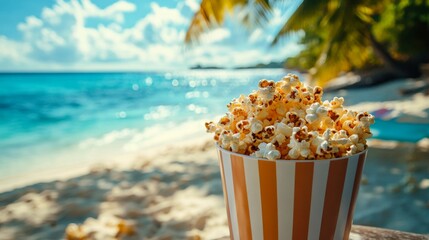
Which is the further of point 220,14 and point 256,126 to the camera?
point 220,14

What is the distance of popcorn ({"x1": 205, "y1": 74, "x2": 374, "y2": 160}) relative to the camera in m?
0.63

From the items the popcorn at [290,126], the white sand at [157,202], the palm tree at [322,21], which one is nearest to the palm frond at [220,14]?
the palm tree at [322,21]

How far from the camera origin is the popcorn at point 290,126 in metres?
0.63

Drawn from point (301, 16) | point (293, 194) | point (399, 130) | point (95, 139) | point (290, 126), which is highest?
point (301, 16)

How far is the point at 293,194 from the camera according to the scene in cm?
65

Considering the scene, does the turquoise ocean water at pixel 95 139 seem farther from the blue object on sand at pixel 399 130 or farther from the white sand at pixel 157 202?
the blue object on sand at pixel 399 130

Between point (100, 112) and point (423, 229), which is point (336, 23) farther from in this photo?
point (100, 112)

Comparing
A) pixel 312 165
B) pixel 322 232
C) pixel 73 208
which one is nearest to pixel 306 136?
pixel 312 165

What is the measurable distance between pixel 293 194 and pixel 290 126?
0.44ft

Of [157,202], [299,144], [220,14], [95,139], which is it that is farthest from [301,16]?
[299,144]

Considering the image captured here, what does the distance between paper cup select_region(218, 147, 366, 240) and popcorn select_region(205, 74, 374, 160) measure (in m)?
0.02

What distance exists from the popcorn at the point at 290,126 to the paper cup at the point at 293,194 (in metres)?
0.02

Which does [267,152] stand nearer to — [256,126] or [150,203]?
[256,126]

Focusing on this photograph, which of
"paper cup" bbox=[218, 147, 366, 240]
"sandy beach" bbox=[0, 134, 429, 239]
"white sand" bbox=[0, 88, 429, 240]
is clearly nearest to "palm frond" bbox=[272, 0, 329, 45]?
"white sand" bbox=[0, 88, 429, 240]
